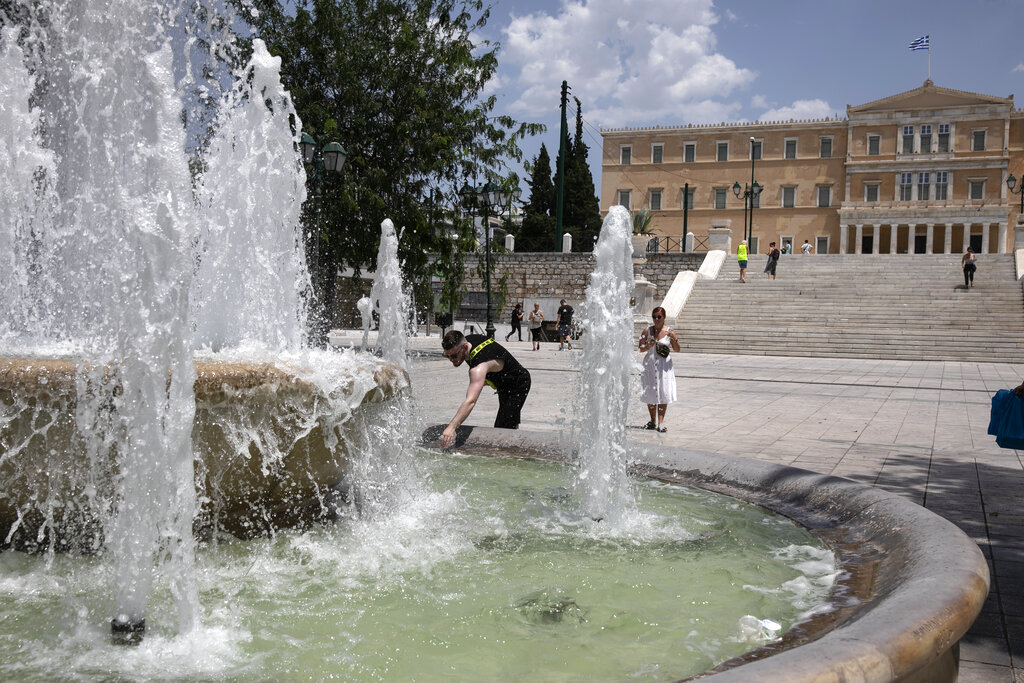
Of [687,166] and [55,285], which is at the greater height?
[687,166]

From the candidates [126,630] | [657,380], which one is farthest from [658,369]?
[126,630]

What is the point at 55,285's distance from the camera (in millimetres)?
6383

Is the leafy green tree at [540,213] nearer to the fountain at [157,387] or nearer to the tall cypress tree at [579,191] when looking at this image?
the tall cypress tree at [579,191]

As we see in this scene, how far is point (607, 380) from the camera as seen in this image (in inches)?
179

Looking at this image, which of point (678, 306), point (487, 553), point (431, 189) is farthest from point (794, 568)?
point (678, 306)

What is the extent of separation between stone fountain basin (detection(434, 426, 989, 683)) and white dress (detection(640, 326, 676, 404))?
8.19ft

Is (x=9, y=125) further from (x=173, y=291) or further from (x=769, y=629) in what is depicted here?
(x=769, y=629)

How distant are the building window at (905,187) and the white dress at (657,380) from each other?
161 feet

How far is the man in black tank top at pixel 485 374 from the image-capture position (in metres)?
5.05

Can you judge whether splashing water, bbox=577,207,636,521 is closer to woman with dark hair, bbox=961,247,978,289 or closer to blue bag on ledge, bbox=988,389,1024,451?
blue bag on ledge, bbox=988,389,1024,451

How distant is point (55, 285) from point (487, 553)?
4.69 m

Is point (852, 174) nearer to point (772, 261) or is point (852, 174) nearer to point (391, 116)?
point (772, 261)

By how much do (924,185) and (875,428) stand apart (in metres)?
48.4

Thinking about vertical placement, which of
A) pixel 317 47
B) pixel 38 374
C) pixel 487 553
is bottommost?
pixel 487 553
